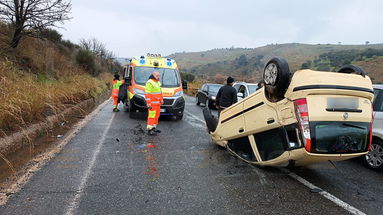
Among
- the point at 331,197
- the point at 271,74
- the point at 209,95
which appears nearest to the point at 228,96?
the point at 271,74

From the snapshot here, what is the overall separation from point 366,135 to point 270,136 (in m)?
1.22

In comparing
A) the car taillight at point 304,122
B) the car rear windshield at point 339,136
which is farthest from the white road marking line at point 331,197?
the car taillight at point 304,122

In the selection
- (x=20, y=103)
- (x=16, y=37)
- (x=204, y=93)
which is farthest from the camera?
(x=204, y=93)

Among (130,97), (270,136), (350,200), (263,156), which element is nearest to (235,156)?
(263,156)

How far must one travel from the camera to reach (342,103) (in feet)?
10.4

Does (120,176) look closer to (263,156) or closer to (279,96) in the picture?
(263,156)

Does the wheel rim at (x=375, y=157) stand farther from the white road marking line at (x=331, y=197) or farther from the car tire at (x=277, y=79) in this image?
the car tire at (x=277, y=79)

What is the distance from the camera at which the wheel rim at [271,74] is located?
11.5 ft

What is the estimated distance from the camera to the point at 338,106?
314 cm

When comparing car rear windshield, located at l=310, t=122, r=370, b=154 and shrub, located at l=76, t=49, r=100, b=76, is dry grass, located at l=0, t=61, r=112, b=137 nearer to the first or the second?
car rear windshield, located at l=310, t=122, r=370, b=154

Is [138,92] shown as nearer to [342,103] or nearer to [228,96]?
[228,96]

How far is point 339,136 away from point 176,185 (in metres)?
2.25

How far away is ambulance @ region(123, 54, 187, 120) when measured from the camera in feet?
28.0

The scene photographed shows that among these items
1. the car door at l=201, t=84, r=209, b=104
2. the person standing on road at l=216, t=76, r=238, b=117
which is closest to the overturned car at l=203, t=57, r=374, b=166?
the person standing on road at l=216, t=76, r=238, b=117
